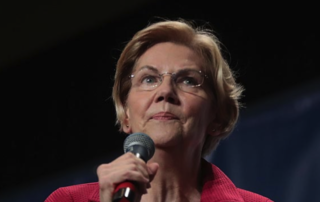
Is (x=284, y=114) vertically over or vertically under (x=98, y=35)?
under

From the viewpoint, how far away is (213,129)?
2.29 metres

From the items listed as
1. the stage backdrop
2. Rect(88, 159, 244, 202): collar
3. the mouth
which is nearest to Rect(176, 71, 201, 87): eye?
the mouth

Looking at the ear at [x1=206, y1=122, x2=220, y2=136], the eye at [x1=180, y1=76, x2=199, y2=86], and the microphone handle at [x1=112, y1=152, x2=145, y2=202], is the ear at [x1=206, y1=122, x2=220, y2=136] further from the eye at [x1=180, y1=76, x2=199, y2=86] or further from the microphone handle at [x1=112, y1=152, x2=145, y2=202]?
the microphone handle at [x1=112, y1=152, x2=145, y2=202]

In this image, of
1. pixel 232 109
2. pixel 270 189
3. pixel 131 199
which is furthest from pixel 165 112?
pixel 270 189

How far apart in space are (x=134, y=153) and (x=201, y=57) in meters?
0.80

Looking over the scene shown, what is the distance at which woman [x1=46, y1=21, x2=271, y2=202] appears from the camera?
2033 millimetres

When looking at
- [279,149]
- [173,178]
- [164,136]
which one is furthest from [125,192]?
[279,149]

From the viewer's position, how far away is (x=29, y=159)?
3.31 metres

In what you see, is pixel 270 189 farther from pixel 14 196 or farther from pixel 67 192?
pixel 14 196

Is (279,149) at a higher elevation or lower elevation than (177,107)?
higher

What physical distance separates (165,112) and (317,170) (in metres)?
0.92

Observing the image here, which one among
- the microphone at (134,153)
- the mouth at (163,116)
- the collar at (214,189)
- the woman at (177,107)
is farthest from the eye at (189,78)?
the microphone at (134,153)

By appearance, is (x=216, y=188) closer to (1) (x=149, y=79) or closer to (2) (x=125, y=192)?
(1) (x=149, y=79)

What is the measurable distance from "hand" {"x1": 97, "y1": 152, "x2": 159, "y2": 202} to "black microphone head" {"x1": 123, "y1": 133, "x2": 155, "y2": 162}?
3 cm
